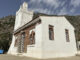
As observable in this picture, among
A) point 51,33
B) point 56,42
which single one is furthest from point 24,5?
point 56,42

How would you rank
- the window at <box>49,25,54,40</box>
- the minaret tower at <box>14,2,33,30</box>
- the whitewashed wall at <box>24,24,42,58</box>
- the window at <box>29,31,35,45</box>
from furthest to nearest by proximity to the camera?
the minaret tower at <box>14,2,33,30</box>
the window at <box>29,31,35,45</box>
the window at <box>49,25,54,40</box>
the whitewashed wall at <box>24,24,42,58</box>

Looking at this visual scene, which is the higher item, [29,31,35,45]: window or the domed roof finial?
the domed roof finial

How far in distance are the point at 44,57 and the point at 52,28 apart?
3.87 metres

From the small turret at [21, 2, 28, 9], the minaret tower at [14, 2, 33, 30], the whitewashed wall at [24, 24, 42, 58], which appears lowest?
the whitewashed wall at [24, 24, 42, 58]

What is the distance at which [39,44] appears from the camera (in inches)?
388

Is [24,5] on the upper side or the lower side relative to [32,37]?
upper

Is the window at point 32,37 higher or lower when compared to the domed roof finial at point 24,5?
lower

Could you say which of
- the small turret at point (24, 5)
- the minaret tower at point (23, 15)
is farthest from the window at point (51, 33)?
the small turret at point (24, 5)

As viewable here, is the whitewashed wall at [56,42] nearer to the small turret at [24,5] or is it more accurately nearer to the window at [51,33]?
the window at [51,33]

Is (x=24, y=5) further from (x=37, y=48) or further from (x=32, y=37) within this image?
(x=37, y=48)

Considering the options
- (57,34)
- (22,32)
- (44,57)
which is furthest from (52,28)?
(22,32)

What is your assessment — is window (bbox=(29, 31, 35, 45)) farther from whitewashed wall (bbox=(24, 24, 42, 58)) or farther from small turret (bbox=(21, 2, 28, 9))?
small turret (bbox=(21, 2, 28, 9))

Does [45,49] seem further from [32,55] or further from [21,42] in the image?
[21,42]

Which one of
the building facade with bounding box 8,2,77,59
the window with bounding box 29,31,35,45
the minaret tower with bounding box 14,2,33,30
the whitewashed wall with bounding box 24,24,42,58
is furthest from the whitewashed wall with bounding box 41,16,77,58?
the minaret tower with bounding box 14,2,33,30
